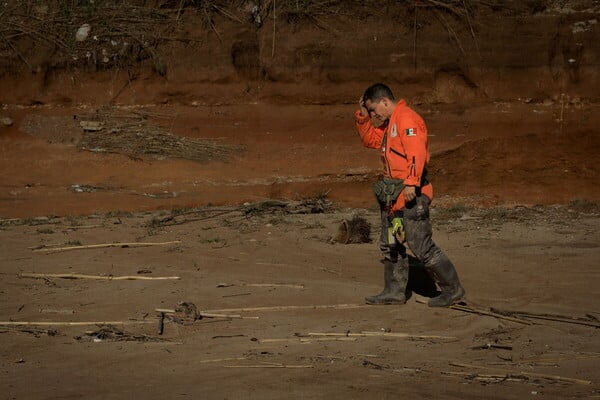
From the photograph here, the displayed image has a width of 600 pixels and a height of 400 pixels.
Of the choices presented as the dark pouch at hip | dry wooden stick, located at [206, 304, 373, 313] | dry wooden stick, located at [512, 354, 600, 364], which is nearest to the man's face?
the dark pouch at hip

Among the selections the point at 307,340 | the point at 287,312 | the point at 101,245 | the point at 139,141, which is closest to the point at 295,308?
the point at 287,312

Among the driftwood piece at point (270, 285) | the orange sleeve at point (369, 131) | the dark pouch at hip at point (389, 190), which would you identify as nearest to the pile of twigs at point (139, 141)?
the driftwood piece at point (270, 285)

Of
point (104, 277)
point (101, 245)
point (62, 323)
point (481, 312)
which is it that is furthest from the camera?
point (101, 245)

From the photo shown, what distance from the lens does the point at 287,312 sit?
8367 mm

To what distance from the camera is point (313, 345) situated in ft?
24.2

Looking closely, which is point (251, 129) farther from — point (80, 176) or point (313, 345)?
point (313, 345)

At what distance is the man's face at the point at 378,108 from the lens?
8398 mm

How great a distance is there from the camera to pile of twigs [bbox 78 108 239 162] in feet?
51.5

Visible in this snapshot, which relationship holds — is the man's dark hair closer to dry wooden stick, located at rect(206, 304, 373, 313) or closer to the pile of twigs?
dry wooden stick, located at rect(206, 304, 373, 313)

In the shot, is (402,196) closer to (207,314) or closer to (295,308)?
(295,308)

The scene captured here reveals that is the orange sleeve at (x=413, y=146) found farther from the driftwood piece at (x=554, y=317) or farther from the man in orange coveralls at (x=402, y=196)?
the driftwood piece at (x=554, y=317)

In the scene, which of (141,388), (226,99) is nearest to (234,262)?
(141,388)

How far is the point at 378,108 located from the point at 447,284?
1.53 metres

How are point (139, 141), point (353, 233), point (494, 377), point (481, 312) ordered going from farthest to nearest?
point (139, 141) < point (353, 233) < point (481, 312) < point (494, 377)
